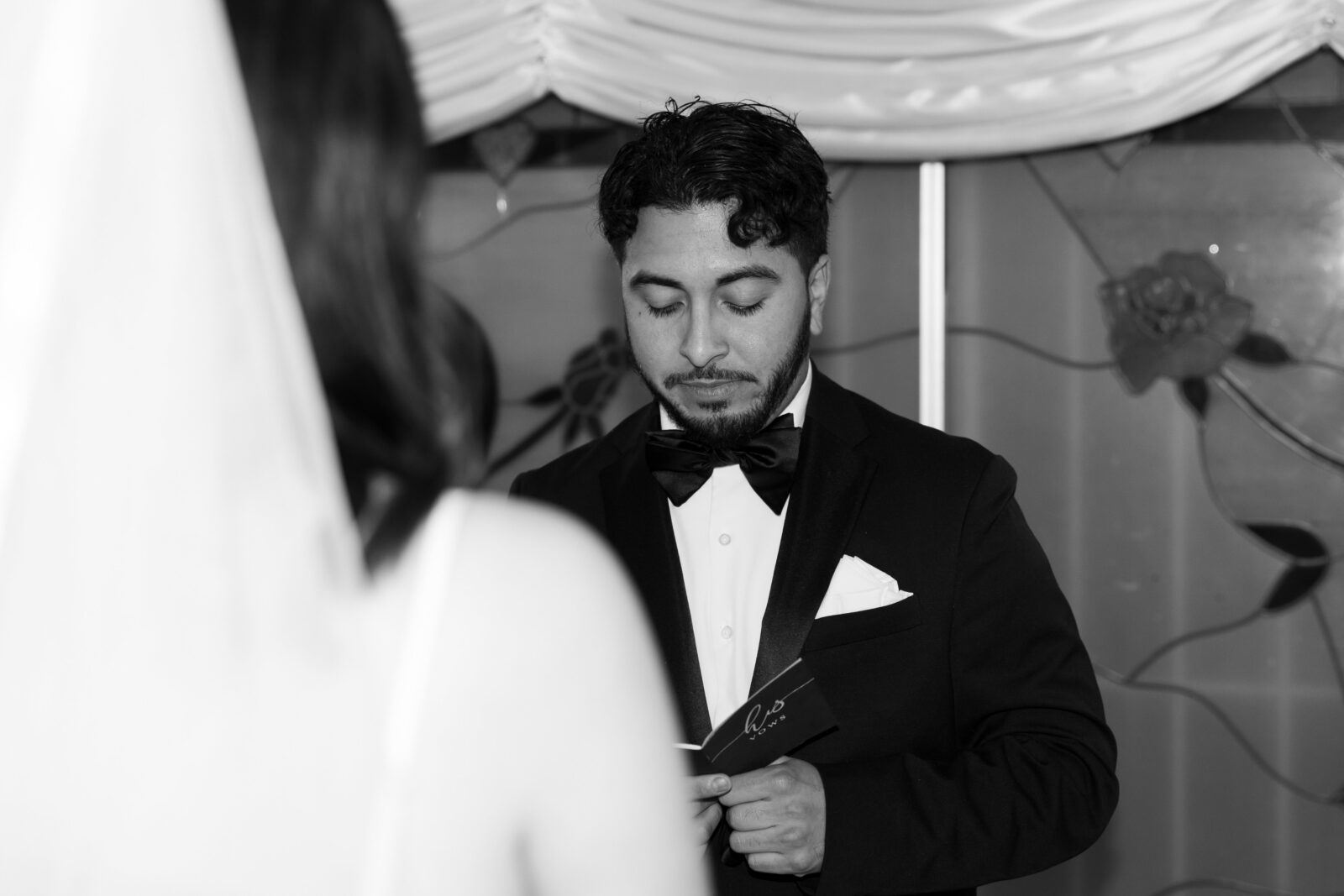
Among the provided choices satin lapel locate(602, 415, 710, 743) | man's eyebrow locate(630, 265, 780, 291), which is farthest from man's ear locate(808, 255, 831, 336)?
satin lapel locate(602, 415, 710, 743)

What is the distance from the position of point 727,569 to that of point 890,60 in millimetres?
1940

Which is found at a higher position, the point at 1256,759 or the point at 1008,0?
the point at 1008,0

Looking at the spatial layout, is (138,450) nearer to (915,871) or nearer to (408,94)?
(408,94)

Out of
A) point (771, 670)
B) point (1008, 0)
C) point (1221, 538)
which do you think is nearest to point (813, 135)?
point (1008, 0)

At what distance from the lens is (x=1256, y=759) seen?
365 centimetres

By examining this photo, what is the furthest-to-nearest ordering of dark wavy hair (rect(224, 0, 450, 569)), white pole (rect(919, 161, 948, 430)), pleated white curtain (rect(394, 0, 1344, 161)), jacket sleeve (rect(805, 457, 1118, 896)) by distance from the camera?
1. white pole (rect(919, 161, 948, 430))
2. pleated white curtain (rect(394, 0, 1344, 161))
3. jacket sleeve (rect(805, 457, 1118, 896))
4. dark wavy hair (rect(224, 0, 450, 569))

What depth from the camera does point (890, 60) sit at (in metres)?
3.56

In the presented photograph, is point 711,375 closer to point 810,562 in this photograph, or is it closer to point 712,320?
point 712,320

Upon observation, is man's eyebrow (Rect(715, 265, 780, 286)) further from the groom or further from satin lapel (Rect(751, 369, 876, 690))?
satin lapel (Rect(751, 369, 876, 690))

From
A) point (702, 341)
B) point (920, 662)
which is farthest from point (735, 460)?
point (920, 662)

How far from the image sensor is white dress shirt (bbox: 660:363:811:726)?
6.68 feet

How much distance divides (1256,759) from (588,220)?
2.39 metres

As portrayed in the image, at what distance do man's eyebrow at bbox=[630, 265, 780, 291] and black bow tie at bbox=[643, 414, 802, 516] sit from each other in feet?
0.76

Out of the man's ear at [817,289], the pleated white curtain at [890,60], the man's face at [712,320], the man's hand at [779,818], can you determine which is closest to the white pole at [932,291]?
the pleated white curtain at [890,60]
